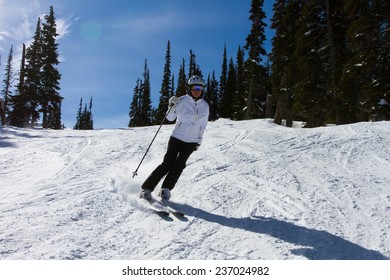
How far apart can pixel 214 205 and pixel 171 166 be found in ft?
3.33

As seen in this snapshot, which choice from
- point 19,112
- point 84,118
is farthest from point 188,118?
point 84,118

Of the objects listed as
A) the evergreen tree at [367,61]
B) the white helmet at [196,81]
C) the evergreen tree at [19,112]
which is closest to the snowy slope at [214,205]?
the white helmet at [196,81]

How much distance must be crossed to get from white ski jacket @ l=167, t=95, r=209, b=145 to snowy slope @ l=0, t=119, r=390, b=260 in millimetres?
1132

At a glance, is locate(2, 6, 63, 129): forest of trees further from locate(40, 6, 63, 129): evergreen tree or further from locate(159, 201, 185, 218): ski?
locate(159, 201, 185, 218): ski

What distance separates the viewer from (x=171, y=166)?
221 inches

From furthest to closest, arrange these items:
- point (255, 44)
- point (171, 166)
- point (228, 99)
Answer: point (228, 99) < point (255, 44) < point (171, 166)

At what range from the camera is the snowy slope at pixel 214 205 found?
12.2 feet

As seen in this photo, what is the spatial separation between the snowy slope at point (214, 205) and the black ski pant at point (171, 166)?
1.25ft

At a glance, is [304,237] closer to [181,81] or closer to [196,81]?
[196,81]

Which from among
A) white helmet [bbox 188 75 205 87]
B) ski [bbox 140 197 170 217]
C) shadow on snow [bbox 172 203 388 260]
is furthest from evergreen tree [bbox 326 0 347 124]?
ski [bbox 140 197 170 217]


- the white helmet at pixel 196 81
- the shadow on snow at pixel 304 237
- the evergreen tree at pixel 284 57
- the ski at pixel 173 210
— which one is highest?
the evergreen tree at pixel 284 57

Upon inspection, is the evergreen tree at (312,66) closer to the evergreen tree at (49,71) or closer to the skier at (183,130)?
the skier at (183,130)
